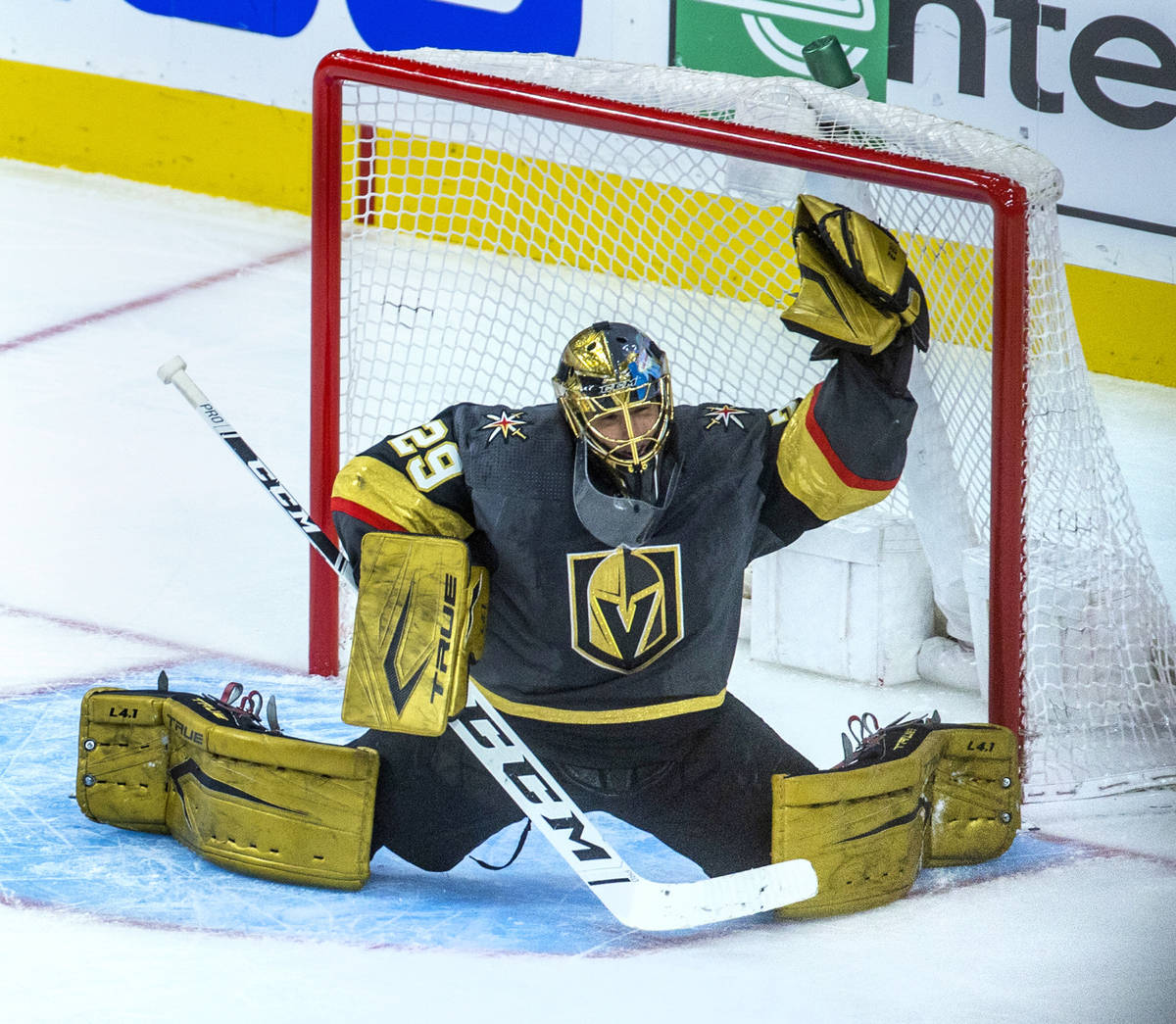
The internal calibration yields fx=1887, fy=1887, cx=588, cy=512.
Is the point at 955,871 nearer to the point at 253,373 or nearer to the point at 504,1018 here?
the point at 504,1018

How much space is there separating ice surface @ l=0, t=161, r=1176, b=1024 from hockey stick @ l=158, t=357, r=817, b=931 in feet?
0.17

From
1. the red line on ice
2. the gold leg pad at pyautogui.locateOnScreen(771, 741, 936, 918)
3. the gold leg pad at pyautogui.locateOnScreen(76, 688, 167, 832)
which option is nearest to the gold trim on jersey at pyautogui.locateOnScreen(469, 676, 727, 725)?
the gold leg pad at pyautogui.locateOnScreen(771, 741, 936, 918)

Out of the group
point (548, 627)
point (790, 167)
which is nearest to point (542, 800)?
point (548, 627)

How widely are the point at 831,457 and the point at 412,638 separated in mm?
557

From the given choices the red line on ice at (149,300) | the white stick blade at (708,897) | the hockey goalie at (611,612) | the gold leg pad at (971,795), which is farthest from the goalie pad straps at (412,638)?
the red line on ice at (149,300)

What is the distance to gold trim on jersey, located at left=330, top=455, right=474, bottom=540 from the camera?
234cm

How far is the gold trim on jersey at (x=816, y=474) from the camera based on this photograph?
2326 mm

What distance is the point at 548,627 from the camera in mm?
2373

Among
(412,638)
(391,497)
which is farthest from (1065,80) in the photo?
(412,638)

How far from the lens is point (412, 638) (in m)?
2.26

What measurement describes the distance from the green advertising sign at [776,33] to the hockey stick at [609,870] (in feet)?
8.41

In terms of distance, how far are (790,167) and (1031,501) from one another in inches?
24.7

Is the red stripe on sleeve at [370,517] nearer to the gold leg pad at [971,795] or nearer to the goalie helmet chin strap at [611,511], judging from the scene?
A: the goalie helmet chin strap at [611,511]

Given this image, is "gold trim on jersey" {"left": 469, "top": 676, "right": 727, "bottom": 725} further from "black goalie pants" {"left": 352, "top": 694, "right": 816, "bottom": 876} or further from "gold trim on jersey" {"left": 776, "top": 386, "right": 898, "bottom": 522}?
"gold trim on jersey" {"left": 776, "top": 386, "right": 898, "bottom": 522}
